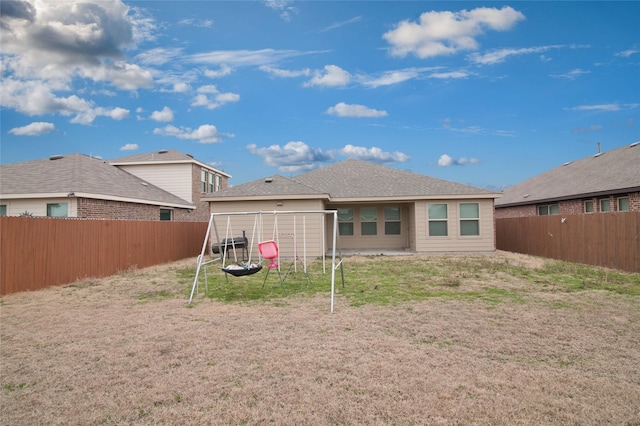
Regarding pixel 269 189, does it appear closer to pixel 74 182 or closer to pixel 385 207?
pixel 385 207

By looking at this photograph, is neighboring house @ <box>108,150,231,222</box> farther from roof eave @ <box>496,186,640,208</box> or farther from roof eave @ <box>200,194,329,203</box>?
roof eave @ <box>496,186,640,208</box>

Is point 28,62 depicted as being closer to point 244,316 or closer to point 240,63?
point 240,63

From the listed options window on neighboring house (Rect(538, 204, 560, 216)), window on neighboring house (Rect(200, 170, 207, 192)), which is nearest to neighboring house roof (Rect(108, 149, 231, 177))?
window on neighboring house (Rect(200, 170, 207, 192))

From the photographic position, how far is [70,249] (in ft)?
34.2

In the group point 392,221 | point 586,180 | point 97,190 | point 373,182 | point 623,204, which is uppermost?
point 373,182

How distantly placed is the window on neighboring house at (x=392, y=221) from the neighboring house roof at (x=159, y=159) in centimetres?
1294

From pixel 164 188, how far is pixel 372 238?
13947 mm

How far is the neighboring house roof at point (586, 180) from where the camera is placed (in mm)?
15656

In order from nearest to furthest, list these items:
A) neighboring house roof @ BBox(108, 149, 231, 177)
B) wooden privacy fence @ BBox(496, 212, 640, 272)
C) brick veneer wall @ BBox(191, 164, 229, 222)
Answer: wooden privacy fence @ BBox(496, 212, 640, 272) < neighboring house roof @ BBox(108, 149, 231, 177) < brick veneer wall @ BBox(191, 164, 229, 222)

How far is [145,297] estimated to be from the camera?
825 centimetres

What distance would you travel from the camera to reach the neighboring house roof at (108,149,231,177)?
2386 centimetres

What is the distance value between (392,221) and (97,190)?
1347cm

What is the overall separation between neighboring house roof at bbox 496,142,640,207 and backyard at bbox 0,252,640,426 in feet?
30.4

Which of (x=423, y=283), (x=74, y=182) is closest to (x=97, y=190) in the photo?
(x=74, y=182)
